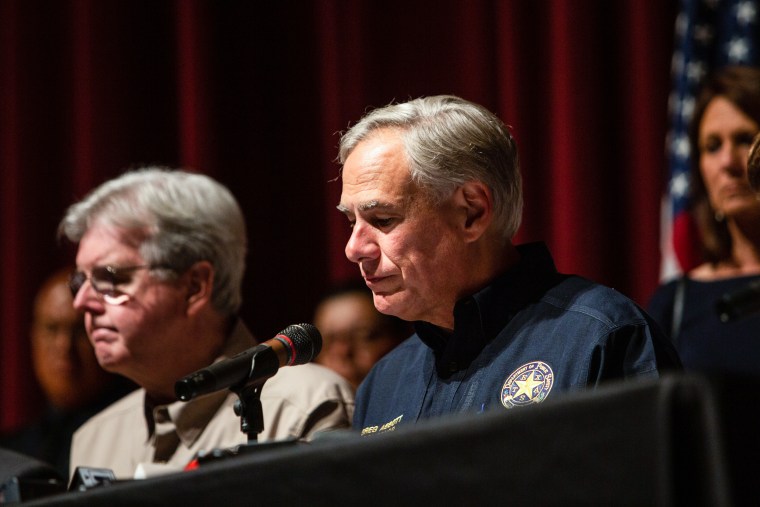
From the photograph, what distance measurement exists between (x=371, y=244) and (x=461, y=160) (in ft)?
0.87

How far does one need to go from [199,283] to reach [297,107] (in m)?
1.91

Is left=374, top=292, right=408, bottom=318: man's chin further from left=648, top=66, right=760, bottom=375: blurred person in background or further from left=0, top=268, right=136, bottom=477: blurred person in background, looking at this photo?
left=0, top=268, right=136, bottom=477: blurred person in background

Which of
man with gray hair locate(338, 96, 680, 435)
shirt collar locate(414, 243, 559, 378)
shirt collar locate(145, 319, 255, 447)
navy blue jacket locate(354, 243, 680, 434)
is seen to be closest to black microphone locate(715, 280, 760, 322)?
navy blue jacket locate(354, 243, 680, 434)

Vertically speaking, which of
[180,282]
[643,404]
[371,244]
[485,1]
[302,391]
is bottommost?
[302,391]

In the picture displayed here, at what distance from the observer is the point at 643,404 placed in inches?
36.1

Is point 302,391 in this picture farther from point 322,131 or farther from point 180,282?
point 322,131

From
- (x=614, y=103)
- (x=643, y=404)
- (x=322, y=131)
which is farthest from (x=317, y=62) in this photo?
(x=643, y=404)

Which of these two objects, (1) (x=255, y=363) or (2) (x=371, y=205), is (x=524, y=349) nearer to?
(2) (x=371, y=205)

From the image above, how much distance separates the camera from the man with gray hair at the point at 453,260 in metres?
2.18

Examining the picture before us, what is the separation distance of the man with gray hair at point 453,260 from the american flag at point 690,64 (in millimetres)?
1439

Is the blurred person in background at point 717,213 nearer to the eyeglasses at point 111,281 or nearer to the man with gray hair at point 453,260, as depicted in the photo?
the man with gray hair at point 453,260

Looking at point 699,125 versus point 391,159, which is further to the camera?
point 699,125

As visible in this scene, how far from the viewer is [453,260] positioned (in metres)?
2.30

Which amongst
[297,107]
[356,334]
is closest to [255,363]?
[356,334]
